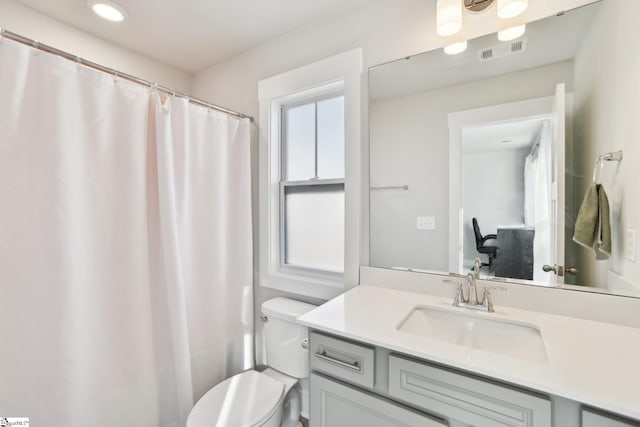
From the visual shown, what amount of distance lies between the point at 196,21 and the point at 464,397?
2231mm

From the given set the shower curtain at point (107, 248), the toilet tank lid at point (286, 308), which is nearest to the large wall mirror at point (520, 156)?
the toilet tank lid at point (286, 308)

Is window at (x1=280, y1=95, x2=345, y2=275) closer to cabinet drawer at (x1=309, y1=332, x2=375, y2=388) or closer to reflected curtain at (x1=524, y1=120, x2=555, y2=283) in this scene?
cabinet drawer at (x1=309, y1=332, x2=375, y2=388)

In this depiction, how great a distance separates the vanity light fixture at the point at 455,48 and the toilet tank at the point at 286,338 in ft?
4.94

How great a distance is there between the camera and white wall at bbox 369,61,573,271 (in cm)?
130

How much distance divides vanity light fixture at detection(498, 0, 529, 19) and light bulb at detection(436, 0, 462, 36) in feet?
0.49

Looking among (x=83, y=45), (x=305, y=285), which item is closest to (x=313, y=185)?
(x=305, y=285)

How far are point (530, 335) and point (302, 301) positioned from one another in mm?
1160

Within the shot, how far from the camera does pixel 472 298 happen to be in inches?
46.0

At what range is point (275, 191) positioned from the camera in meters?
1.92

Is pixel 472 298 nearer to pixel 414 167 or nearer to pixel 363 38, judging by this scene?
pixel 414 167

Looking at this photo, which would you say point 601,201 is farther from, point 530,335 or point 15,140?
point 15,140

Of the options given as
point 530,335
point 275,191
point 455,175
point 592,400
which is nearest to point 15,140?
point 275,191

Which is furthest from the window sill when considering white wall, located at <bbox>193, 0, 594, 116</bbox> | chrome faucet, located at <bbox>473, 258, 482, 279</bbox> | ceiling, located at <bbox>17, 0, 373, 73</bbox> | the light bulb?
ceiling, located at <bbox>17, 0, 373, 73</bbox>

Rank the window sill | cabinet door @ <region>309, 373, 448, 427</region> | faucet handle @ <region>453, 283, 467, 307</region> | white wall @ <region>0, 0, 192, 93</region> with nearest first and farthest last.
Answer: cabinet door @ <region>309, 373, 448, 427</region> → faucet handle @ <region>453, 283, 467, 307</region> → white wall @ <region>0, 0, 192, 93</region> → the window sill
